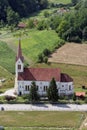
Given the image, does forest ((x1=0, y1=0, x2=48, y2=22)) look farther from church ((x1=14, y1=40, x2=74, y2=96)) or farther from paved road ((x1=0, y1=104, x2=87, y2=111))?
paved road ((x1=0, y1=104, x2=87, y2=111))

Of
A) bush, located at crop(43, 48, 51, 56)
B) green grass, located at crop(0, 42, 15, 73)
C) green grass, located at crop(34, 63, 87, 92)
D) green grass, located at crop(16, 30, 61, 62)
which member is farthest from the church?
bush, located at crop(43, 48, 51, 56)

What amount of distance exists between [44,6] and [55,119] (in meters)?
124

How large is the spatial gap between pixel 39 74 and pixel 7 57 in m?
31.1

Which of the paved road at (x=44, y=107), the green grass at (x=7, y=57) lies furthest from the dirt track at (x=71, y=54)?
the paved road at (x=44, y=107)

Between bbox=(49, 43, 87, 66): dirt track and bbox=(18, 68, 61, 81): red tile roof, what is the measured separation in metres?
25.3

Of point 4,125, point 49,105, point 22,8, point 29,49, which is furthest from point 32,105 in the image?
point 22,8

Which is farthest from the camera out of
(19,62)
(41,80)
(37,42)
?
(37,42)

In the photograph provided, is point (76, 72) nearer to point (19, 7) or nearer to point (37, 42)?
point (37, 42)

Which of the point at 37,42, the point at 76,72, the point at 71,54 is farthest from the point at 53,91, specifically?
the point at 37,42

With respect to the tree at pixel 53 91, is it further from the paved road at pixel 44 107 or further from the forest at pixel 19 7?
the forest at pixel 19 7

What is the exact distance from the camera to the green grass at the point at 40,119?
7331 cm

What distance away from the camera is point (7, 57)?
383 ft

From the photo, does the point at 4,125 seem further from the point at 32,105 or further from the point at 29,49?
the point at 29,49

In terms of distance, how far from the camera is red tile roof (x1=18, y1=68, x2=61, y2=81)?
86.5 meters
